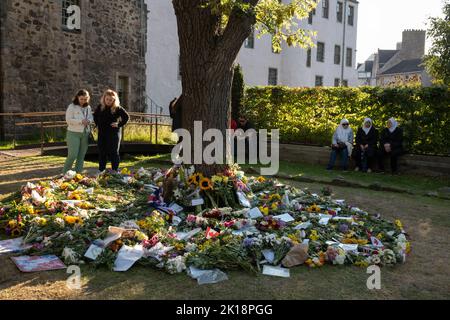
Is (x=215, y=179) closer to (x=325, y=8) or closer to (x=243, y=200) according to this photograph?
(x=243, y=200)

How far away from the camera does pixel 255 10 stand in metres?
6.62

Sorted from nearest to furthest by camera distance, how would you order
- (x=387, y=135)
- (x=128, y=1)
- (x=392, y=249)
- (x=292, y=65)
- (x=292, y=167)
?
(x=392, y=249) < (x=387, y=135) < (x=292, y=167) < (x=128, y=1) < (x=292, y=65)

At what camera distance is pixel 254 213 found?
21.1 feet

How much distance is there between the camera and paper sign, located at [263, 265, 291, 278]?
4695 millimetres

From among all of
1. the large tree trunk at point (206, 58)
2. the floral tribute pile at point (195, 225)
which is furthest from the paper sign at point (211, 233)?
the large tree trunk at point (206, 58)

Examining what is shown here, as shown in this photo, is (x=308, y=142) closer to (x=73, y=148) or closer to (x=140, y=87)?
(x=73, y=148)

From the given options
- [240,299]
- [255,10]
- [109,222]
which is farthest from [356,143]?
[240,299]

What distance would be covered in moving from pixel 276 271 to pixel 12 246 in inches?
112

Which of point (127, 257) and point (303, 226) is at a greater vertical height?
point (303, 226)

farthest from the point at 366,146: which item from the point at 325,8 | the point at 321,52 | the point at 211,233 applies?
the point at 325,8

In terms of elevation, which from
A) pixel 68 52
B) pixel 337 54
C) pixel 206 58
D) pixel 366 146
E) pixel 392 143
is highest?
pixel 337 54
